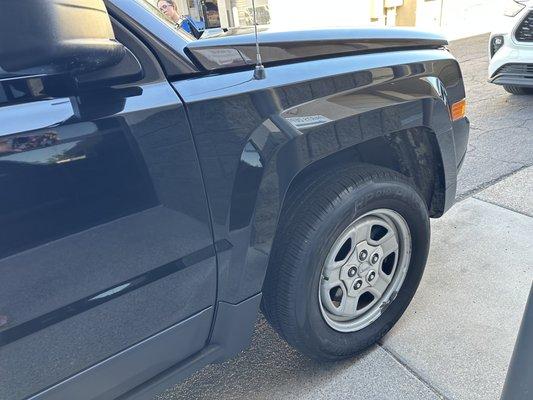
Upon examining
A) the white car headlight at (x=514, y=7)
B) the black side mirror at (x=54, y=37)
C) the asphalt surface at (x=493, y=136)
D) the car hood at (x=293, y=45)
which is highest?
the black side mirror at (x=54, y=37)

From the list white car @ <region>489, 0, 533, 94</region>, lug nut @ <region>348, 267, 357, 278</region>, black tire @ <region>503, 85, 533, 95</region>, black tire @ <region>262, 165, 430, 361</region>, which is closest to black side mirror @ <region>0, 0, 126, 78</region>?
black tire @ <region>262, 165, 430, 361</region>

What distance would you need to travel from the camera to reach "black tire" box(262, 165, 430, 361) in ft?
5.58

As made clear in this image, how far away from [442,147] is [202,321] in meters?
1.43

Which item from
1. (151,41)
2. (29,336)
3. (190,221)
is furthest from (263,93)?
(29,336)

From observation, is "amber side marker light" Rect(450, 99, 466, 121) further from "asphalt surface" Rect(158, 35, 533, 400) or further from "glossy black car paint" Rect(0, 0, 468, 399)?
"asphalt surface" Rect(158, 35, 533, 400)

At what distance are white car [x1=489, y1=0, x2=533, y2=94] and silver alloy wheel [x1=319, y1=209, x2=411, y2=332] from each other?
4.16m

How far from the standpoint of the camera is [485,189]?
359 centimetres

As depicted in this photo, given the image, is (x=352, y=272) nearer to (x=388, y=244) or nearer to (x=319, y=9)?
(x=388, y=244)

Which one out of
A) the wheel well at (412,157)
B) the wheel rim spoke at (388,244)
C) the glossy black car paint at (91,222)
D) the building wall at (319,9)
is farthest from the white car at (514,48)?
the glossy black car paint at (91,222)

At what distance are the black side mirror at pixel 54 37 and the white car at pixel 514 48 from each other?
538cm

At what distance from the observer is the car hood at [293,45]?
1.44 meters

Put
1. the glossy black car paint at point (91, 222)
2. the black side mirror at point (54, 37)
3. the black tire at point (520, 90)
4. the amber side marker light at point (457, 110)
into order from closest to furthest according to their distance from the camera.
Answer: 1. the black side mirror at point (54, 37)
2. the glossy black car paint at point (91, 222)
3. the amber side marker light at point (457, 110)
4. the black tire at point (520, 90)

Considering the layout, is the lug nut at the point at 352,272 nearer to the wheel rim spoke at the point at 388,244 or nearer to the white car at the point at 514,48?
the wheel rim spoke at the point at 388,244

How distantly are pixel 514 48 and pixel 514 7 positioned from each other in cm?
78
